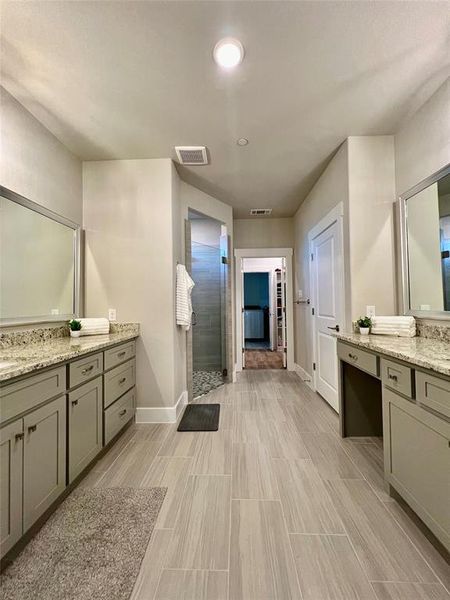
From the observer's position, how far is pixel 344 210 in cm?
246

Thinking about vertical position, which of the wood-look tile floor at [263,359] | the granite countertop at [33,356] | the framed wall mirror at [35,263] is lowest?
the wood-look tile floor at [263,359]

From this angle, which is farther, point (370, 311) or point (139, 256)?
point (139, 256)

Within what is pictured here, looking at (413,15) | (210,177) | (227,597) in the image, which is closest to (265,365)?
(210,177)

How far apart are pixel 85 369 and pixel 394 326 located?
2.25 meters

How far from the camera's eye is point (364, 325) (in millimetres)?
2154

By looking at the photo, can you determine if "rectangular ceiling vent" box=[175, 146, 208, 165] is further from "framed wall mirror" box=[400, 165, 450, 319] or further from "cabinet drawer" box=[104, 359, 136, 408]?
"cabinet drawer" box=[104, 359, 136, 408]

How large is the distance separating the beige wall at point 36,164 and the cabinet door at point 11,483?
1606mm

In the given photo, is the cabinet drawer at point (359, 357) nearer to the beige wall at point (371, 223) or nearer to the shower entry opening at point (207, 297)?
the beige wall at point (371, 223)

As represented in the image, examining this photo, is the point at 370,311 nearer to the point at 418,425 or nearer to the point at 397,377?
the point at 397,377

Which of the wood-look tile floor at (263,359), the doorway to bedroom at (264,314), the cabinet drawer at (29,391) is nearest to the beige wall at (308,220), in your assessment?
the doorway to bedroom at (264,314)

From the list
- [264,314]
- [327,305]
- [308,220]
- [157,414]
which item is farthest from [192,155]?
[264,314]

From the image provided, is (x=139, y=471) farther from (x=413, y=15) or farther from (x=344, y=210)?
(x=413, y=15)

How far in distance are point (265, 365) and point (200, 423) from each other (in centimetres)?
264

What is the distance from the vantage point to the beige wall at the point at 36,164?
1.80 meters
